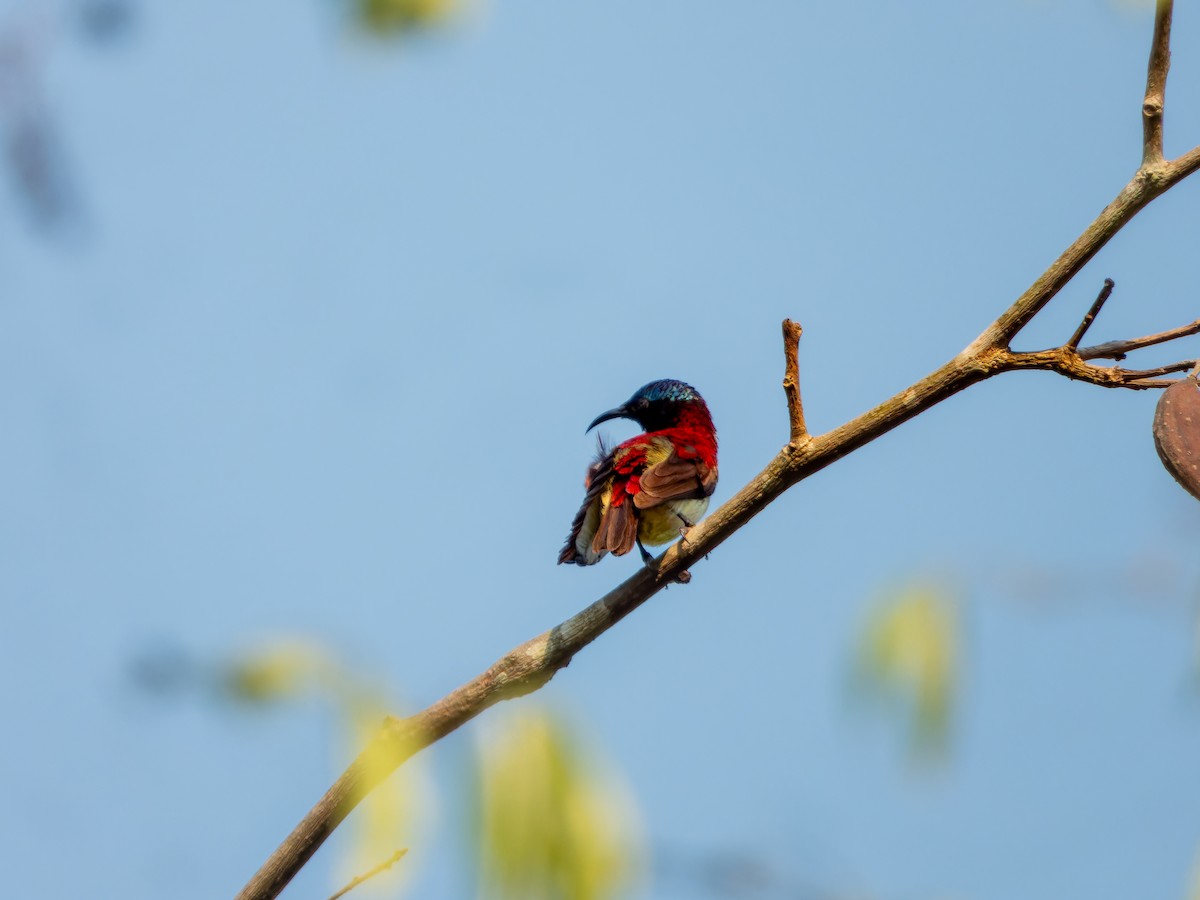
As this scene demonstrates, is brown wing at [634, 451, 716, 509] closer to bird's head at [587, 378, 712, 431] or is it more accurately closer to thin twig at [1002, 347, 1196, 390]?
bird's head at [587, 378, 712, 431]

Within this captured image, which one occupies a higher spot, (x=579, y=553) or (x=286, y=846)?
(x=579, y=553)

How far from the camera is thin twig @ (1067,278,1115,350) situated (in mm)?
3242

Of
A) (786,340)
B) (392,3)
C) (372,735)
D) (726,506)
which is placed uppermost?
(392,3)

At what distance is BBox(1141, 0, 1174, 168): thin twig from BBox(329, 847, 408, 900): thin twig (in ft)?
7.79

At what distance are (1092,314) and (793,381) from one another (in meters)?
0.71

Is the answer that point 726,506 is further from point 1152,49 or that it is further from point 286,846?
point 1152,49

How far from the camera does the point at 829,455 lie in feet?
11.1

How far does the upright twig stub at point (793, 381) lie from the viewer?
3.39 m

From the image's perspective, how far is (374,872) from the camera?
3.14m

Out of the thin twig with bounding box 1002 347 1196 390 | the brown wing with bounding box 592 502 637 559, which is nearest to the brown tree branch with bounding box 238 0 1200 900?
the thin twig with bounding box 1002 347 1196 390

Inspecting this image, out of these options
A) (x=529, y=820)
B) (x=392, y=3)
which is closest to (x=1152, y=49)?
(x=392, y=3)

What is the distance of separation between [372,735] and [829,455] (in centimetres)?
126

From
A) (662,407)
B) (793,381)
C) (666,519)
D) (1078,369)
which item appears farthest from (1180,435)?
(662,407)

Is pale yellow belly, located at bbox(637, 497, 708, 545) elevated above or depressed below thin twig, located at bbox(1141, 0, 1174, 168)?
below
